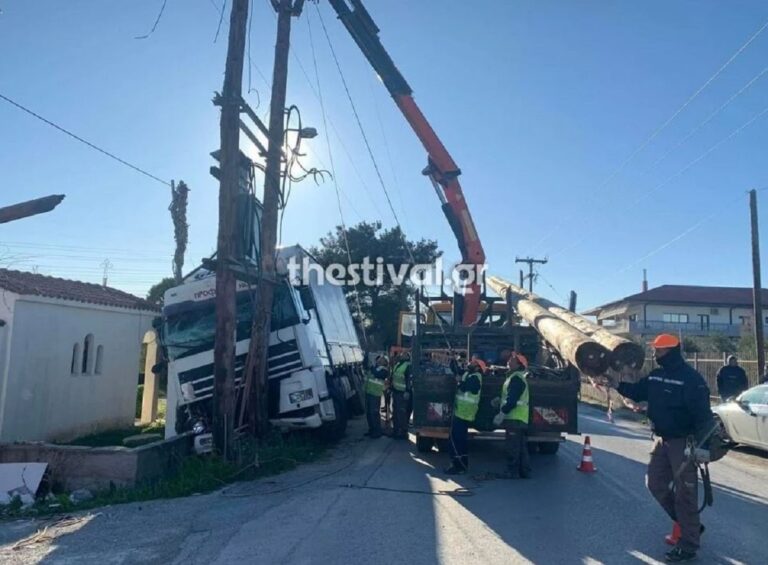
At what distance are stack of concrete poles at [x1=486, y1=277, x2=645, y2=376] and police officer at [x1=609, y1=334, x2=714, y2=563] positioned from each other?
1035 millimetres

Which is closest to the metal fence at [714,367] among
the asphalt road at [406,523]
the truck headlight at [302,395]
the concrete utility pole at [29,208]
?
the asphalt road at [406,523]

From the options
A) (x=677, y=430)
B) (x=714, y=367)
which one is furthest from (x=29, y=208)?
(x=714, y=367)

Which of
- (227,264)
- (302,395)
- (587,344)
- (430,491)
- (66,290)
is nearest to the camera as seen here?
(587,344)

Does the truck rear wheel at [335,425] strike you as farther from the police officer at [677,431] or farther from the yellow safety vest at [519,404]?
the police officer at [677,431]

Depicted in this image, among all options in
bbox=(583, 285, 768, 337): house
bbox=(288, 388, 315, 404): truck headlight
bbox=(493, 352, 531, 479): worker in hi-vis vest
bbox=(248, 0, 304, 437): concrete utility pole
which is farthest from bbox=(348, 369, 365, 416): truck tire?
bbox=(583, 285, 768, 337): house

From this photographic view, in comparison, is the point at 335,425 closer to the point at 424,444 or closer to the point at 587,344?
the point at 424,444

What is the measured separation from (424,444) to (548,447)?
81.7 inches

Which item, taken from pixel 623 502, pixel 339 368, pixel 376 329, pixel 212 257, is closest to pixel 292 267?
pixel 212 257

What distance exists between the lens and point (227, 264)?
32.6 ft

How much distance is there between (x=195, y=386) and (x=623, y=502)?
6.65 metres

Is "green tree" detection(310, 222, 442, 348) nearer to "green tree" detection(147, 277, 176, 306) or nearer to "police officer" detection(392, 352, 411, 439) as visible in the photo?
"green tree" detection(147, 277, 176, 306)

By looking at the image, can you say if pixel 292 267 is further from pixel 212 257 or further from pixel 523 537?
pixel 523 537

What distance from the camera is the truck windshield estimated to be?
11.5 metres

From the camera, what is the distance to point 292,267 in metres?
12.6
